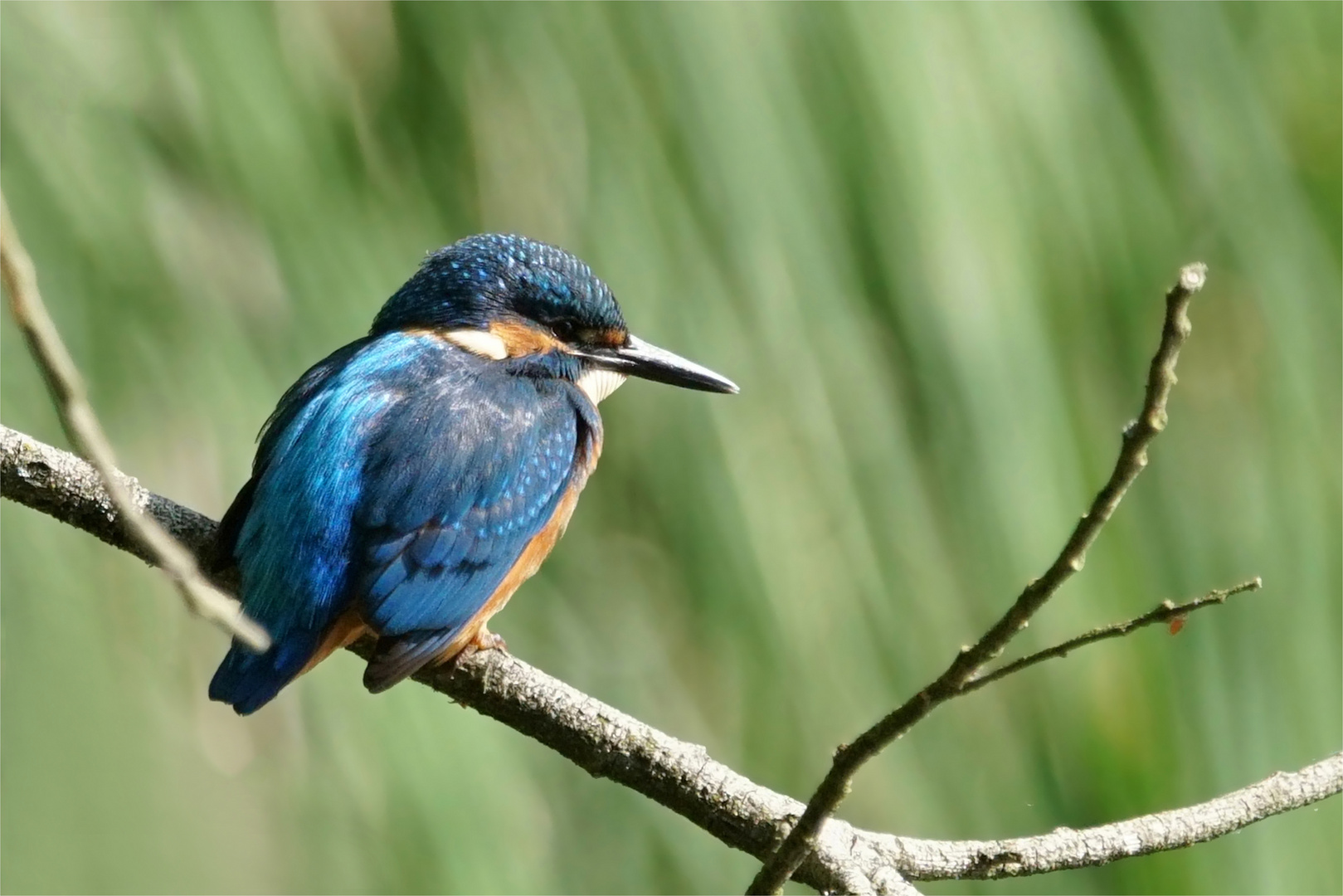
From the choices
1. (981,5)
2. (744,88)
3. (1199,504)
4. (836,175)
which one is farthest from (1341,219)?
(744,88)

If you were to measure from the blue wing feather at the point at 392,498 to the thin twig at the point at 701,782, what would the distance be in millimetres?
105

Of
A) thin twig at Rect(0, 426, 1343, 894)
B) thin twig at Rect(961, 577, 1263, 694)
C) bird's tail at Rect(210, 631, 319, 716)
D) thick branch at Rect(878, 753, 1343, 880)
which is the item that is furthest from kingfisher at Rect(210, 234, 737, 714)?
thin twig at Rect(961, 577, 1263, 694)

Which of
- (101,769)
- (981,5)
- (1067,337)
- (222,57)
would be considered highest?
(981,5)

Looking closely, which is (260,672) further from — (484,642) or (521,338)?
(521,338)

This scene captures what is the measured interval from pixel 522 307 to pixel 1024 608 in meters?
1.47

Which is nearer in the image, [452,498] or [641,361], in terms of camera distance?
[452,498]

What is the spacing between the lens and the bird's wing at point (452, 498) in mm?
1904

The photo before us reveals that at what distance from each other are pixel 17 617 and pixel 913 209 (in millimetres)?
1378

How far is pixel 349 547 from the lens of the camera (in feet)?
6.28

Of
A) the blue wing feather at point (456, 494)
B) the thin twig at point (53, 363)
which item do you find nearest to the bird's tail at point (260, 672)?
the blue wing feather at point (456, 494)

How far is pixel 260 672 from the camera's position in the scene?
5.90ft

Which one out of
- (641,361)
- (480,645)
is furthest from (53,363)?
(641,361)

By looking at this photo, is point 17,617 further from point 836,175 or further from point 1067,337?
point 1067,337

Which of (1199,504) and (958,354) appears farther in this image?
Answer: (1199,504)
